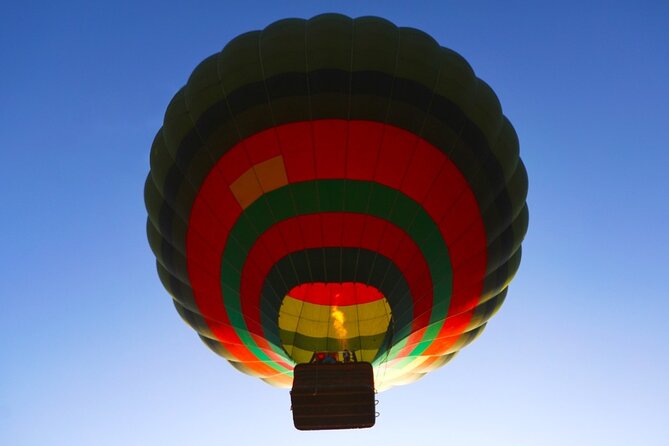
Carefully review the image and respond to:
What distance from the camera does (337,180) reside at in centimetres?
709

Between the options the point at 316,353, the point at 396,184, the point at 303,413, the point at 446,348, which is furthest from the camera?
the point at 446,348

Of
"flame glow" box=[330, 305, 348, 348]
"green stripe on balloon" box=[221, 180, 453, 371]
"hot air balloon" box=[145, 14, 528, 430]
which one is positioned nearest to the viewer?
"hot air balloon" box=[145, 14, 528, 430]

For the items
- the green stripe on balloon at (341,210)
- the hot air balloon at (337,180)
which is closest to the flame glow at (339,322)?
the hot air balloon at (337,180)

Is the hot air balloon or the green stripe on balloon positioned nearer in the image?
the hot air balloon

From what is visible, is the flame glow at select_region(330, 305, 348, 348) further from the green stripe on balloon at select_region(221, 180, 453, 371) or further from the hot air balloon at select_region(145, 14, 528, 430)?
the green stripe on balloon at select_region(221, 180, 453, 371)

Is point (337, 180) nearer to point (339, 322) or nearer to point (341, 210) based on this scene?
point (341, 210)

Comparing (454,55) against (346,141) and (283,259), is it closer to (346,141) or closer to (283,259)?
(346,141)

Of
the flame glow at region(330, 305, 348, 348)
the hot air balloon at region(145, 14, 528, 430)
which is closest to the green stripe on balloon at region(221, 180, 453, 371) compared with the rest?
the hot air balloon at region(145, 14, 528, 430)

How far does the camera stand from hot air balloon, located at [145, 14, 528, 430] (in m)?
6.73

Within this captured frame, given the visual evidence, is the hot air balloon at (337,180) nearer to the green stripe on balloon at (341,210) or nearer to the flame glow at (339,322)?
the green stripe on balloon at (341,210)

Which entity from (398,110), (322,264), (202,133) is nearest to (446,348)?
(322,264)

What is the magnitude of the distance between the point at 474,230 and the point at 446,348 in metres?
2.24

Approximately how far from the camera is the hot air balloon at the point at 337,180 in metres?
6.73

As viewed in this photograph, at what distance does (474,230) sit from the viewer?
7.32 meters
